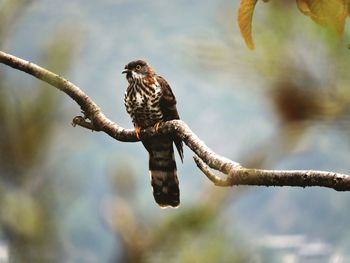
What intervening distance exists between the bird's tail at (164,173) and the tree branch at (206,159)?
3.19 ft

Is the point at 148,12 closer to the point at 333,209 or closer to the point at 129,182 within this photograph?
the point at 333,209

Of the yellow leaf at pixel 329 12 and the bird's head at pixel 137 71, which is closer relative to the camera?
the yellow leaf at pixel 329 12

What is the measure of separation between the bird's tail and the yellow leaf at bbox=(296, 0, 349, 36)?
1555 millimetres

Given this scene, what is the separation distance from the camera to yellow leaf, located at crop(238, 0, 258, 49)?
0.78 meters

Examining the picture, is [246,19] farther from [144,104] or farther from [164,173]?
[164,173]

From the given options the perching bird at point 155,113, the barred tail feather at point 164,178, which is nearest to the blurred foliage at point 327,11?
the perching bird at point 155,113

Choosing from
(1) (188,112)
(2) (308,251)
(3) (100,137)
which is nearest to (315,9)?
(2) (308,251)

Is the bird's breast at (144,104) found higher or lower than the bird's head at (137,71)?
lower

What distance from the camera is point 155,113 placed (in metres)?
2.27

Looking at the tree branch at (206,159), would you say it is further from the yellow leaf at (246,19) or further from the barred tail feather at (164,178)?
the barred tail feather at (164,178)

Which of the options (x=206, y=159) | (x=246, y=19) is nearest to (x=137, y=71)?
(x=206, y=159)

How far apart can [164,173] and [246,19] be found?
67.6 inches

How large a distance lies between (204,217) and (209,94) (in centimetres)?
8509

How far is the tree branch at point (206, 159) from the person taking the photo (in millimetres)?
822
